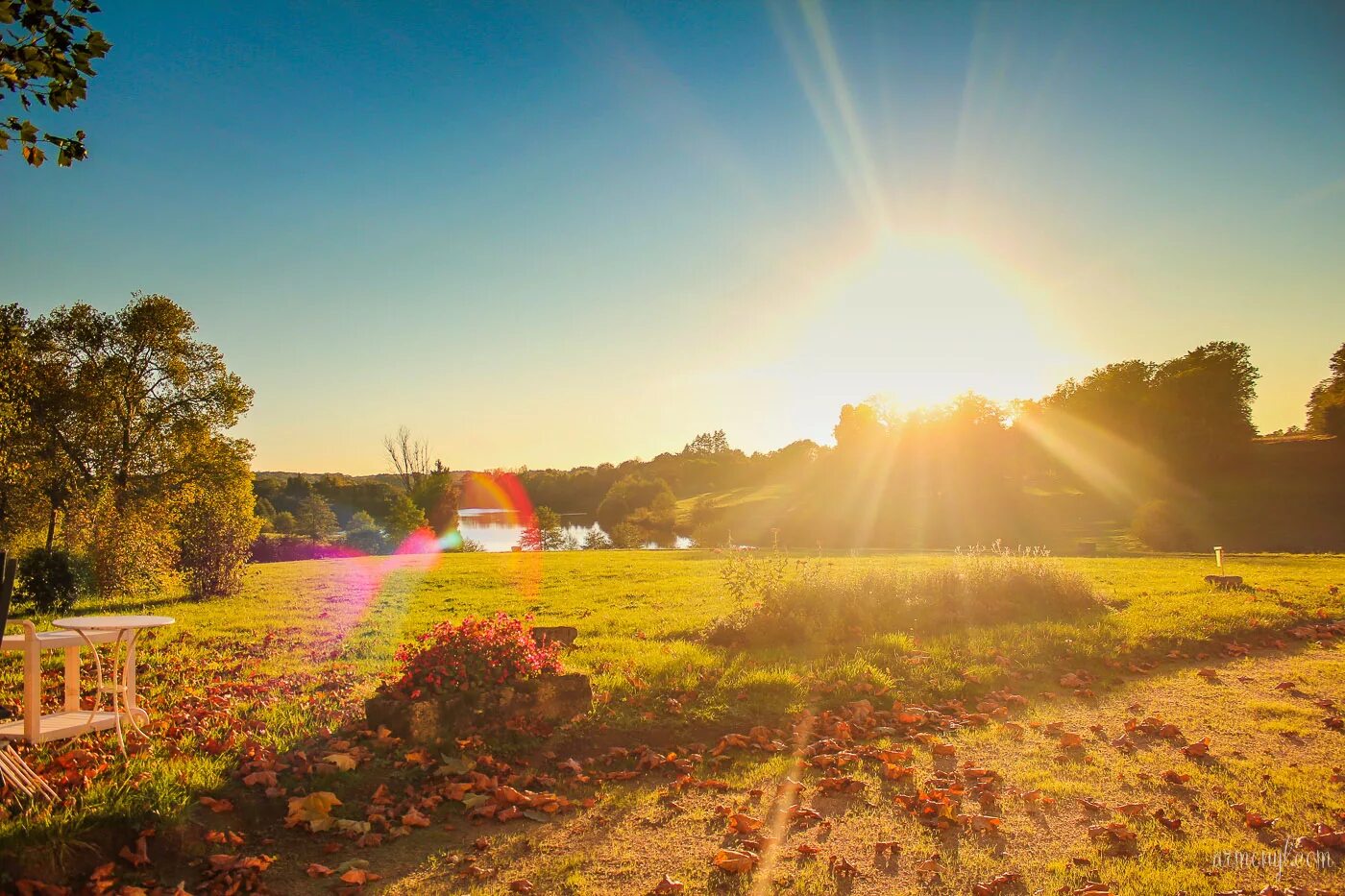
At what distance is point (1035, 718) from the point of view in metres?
8.65

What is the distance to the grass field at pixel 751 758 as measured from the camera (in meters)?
4.93

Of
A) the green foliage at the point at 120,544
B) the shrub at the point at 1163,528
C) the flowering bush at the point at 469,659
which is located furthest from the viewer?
the shrub at the point at 1163,528

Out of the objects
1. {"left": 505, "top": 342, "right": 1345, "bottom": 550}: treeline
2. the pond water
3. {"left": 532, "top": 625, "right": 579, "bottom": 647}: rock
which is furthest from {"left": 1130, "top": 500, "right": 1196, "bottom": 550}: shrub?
{"left": 532, "top": 625, "right": 579, "bottom": 647}: rock

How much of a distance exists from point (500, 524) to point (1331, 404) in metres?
99.5

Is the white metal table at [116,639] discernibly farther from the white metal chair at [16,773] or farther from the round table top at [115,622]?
the white metal chair at [16,773]

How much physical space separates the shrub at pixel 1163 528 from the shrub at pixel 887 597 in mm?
31525

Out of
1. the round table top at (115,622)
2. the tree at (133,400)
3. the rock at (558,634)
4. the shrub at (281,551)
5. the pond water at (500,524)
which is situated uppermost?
the tree at (133,400)

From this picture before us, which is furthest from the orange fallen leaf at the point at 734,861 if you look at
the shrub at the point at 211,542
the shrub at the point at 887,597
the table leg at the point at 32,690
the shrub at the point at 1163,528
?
the shrub at the point at 1163,528

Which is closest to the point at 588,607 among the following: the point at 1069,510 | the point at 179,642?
the point at 179,642

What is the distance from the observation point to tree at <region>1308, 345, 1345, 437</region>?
181 ft

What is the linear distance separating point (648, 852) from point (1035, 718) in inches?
228

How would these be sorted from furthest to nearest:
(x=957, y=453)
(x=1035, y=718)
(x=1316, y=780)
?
(x=957, y=453) < (x=1035, y=718) < (x=1316, y=780)

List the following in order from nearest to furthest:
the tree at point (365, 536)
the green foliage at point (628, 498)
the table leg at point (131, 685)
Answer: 1. the table leg at point (131, 685)
2. the tree at point (365, 536)
3. the green foliage at point (628, 498)

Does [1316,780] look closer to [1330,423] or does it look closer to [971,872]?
[971,872]
